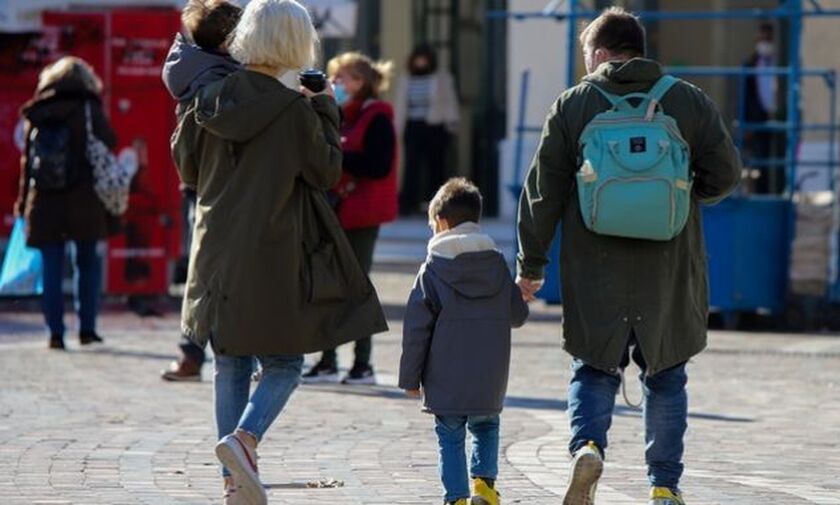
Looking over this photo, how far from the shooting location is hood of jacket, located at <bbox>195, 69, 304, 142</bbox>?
6656 millimetres

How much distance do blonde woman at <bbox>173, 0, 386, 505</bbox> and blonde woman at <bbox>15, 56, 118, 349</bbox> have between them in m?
5.73

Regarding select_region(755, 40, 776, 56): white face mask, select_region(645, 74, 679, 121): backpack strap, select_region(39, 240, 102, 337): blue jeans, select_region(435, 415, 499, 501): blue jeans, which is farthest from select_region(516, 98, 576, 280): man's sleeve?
select_region(755, 40, 776, 56): white face mask

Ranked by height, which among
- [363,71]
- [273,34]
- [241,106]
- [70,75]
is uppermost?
[273,34]

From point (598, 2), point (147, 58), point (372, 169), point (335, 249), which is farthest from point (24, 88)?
point (335, 249)

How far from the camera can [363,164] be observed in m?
10.7

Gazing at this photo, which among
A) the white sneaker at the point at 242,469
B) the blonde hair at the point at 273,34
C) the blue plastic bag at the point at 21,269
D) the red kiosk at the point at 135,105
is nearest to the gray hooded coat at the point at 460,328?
the white sneaker at the point at 242,469

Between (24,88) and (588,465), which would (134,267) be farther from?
(588,465)

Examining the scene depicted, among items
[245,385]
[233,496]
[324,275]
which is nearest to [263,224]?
[324,275]

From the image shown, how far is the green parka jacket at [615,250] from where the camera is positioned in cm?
677

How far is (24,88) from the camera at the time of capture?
15.3 m

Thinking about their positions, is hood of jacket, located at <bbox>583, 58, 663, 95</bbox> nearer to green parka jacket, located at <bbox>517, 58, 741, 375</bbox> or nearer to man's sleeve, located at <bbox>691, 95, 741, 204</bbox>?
green parka jacket, located at <bbox>517, 58, 741, 375</bbox>

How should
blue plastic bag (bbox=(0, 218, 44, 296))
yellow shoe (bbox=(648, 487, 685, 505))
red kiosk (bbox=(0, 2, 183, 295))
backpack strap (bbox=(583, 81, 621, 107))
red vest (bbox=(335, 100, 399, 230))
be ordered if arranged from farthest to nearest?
red kiosk (bbox=(0, 2, 183, 295)), blue plastic bag (bbox=(0, 218, 44, 296)), red vest (bbox=(335, 100, 399, 230)), yellow shoe (bbox=(648, 487, 685, 505)), backpack strap (bbox=(583, 81, 621, 107))

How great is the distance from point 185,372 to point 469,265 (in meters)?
4.53

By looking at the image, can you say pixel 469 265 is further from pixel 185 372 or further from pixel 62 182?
pixel 62 182
